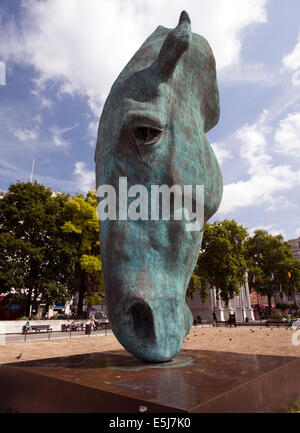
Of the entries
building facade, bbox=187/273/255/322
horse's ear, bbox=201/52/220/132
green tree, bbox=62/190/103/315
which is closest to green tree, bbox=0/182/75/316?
green tree, bbox=62/190/103/315

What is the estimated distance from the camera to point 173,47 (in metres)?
4.84

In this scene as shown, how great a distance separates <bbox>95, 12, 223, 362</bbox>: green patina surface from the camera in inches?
182

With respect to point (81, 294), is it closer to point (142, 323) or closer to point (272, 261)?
point (142, 323)

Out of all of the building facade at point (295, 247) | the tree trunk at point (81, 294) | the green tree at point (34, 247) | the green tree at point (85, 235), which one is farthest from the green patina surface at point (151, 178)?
the building facade at point (295, 247)

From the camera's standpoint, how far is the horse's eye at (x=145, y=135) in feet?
16.0

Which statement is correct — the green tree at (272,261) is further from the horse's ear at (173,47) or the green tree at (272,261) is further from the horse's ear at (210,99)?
the horse's ear at (173,47)

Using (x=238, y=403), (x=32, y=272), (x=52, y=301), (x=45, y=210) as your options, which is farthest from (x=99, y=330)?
(x=238, y=403)

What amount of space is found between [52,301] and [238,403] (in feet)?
81.7

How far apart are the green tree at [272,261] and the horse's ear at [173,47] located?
47.7m

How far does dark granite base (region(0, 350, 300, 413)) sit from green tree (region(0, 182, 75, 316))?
70.6 ft

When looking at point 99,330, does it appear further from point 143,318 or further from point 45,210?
point 143,318

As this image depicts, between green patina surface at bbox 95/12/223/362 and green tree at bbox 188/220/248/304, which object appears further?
green tree at bbox 188/220/248/304

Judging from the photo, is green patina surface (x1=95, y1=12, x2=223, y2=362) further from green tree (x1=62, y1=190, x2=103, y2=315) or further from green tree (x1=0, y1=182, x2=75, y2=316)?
green tree (x1=62, y1=190, x2=103, y2=315)

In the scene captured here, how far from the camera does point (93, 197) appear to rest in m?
30.3
